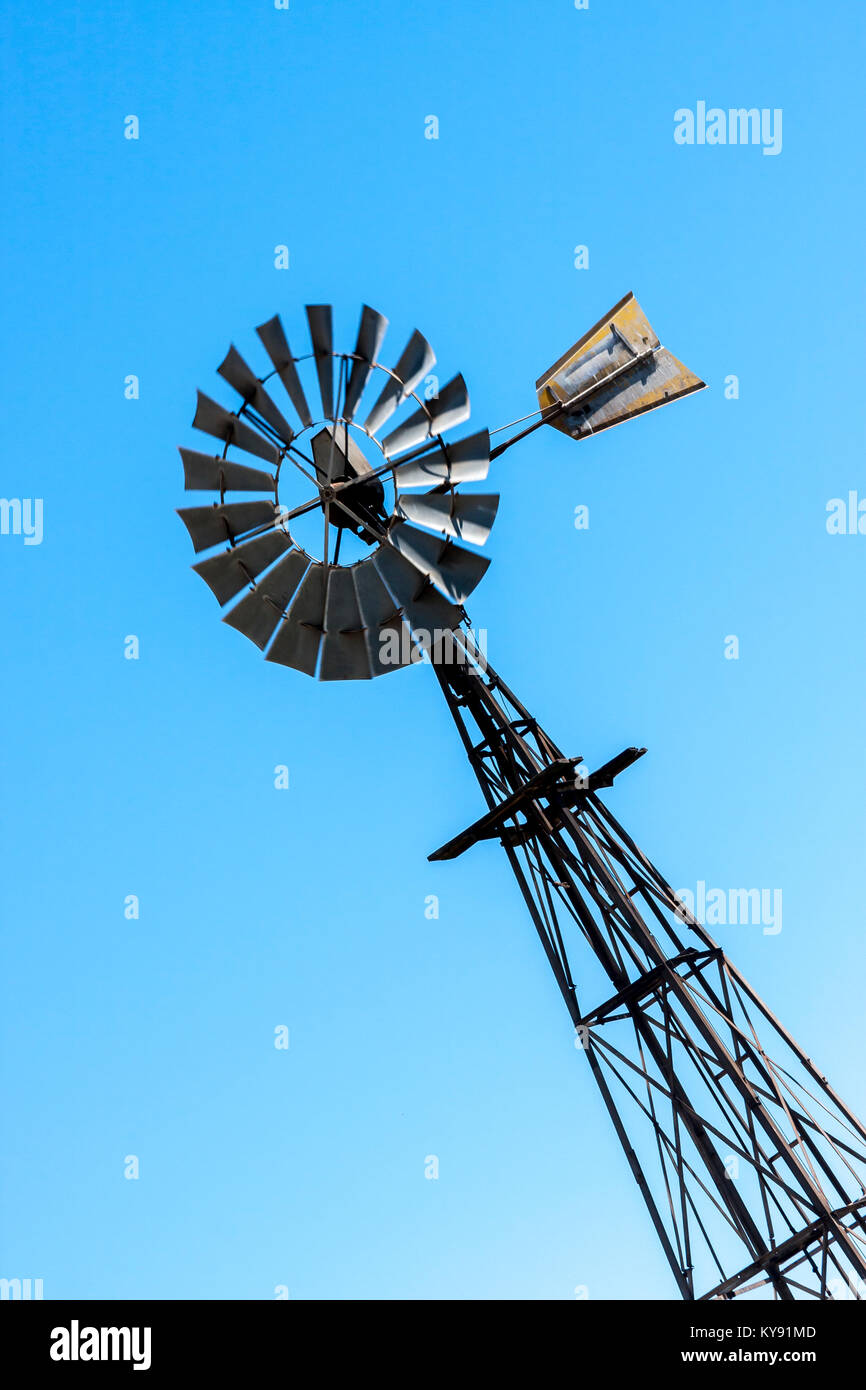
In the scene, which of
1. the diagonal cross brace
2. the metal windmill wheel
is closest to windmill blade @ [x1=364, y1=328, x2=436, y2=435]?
the metal windmill wheel

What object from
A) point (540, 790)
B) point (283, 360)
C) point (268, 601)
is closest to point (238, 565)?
point (268, 601)

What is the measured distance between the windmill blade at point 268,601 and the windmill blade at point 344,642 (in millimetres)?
360

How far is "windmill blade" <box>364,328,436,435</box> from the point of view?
386 inches

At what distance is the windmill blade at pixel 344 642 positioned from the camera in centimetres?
989

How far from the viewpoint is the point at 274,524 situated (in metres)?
10.0

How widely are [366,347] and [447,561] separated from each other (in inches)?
75.6

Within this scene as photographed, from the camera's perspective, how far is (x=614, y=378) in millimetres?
10789

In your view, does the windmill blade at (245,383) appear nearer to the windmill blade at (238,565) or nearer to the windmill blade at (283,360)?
the windmill blade at (283,360)

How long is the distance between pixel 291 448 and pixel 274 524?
0.67 meters

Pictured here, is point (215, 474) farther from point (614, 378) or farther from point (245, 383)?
point (614, 378)

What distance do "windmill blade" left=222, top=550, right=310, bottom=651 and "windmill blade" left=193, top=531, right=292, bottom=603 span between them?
10 centimetres

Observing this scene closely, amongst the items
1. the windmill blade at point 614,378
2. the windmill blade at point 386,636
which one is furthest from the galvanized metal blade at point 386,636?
the windmill blade at point 614,378

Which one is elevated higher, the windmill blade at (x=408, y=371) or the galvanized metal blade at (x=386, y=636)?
the windmill blade at (x=408, y=371)
